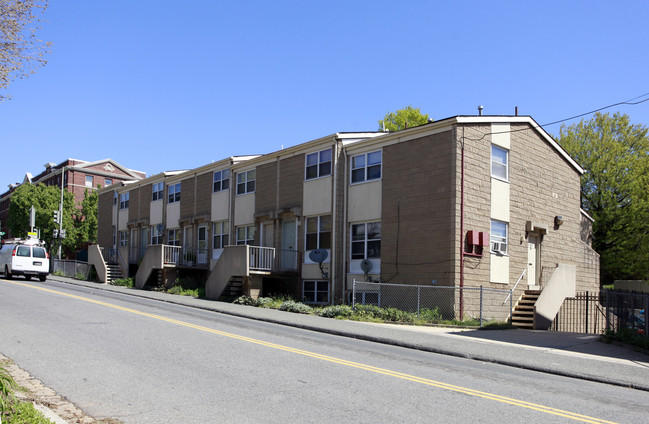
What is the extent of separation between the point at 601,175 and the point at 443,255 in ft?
69.5

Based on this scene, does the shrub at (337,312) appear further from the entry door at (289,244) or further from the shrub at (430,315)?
the entry door at (289,244)

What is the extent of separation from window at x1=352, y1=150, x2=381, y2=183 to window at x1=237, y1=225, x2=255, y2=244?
7104 mm

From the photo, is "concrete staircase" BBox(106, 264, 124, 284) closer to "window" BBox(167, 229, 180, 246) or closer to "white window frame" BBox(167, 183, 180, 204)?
"window" BBox(167, 229, 180, 246)

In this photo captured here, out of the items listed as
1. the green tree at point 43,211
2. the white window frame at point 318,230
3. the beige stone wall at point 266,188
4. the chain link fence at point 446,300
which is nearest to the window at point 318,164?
the white window frame at point 318,230

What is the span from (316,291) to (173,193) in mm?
14747

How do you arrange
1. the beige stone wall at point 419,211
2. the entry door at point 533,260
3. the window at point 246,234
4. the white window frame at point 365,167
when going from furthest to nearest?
the window at point 246,234 < the entry door at point 533,260 < the white window frame at point 365,167 < the beige stone wall at point 419,211

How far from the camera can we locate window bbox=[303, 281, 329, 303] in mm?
23531

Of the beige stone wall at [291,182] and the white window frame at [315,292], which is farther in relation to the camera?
the beige stone wall at [291,182]

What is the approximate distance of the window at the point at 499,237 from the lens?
2076cm

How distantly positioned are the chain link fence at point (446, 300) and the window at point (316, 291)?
219cm

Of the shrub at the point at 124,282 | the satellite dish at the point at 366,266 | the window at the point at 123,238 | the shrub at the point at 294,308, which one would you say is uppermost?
the window at the point at 123,238

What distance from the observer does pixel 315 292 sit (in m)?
23.9

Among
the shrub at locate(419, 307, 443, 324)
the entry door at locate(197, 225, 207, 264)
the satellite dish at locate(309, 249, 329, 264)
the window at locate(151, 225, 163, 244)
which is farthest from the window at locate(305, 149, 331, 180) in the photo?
the window at locate(151, 225, 163, 244)

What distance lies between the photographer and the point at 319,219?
2398 centimetres
